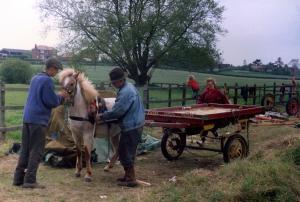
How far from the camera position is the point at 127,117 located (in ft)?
22.2

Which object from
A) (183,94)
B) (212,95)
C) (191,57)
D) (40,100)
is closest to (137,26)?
(191,57)

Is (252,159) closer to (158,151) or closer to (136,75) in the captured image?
(158,151)

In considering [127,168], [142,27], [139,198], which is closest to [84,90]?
[127,168]

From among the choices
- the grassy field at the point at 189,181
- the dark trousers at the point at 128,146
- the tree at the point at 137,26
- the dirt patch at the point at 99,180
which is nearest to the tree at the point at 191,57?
the tree at the point at 137,26

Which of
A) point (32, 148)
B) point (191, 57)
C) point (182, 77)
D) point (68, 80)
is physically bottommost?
point (32, 148)

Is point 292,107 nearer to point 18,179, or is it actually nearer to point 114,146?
point 114,146

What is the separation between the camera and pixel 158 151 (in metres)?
9.89

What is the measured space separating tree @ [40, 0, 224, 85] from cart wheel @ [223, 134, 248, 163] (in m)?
18.0

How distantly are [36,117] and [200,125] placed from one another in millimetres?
2713

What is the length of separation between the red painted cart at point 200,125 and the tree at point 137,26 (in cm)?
1710

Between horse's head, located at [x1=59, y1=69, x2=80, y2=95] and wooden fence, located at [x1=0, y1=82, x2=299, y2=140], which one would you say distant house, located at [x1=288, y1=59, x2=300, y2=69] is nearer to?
wooden fence, located at [x1=0, y1=82, x2=299, y2=140]

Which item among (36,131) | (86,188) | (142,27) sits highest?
(142,27)

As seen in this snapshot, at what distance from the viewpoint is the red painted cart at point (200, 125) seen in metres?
7.66

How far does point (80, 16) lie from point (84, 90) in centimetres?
2060
